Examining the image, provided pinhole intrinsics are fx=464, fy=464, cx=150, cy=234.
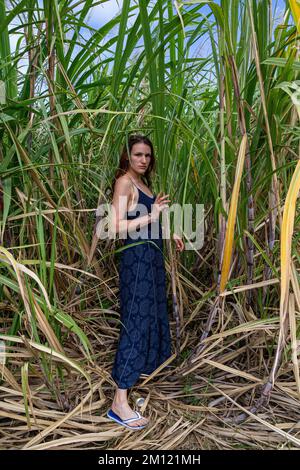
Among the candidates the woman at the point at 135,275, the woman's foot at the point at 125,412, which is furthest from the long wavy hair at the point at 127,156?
the woman's foot at the point at 125,412

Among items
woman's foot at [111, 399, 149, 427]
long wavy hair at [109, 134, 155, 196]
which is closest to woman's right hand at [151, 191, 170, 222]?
long wavy hair at [109, 134, 155, 196]

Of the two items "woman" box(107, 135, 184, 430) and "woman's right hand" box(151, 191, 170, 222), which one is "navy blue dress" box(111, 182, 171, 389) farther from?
"woman's right hand" box(151, 191, 170, 222)

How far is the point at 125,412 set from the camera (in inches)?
42.8

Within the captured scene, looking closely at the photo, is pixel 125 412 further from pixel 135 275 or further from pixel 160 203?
pixel 160 203

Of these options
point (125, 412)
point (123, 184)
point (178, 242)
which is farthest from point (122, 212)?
point (125, 412)

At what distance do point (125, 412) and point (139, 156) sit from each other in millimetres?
615

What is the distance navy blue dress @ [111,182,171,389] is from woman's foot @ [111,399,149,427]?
0.14 feet

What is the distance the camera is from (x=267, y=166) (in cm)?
96

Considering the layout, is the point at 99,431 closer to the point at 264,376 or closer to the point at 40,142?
the point at 264,376

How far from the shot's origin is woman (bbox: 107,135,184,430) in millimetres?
1107

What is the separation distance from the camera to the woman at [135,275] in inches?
43.6

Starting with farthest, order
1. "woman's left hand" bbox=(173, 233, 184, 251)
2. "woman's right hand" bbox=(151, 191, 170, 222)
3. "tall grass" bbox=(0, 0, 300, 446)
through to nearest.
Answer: "woman's left hand" bbox=(173, 233, 184, 251)
"woman's right hand" bbox=(151, 191, 170, 222)
"tall grass" bbox=(0, 0, 300, 446)

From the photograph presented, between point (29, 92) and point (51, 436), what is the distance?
803 millimetres
